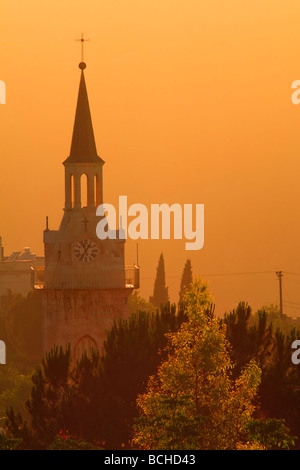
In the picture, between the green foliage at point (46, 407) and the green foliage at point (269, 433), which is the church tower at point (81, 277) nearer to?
the green foliage at point (46, 407)

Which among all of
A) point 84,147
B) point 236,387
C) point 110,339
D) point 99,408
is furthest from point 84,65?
point 236,387

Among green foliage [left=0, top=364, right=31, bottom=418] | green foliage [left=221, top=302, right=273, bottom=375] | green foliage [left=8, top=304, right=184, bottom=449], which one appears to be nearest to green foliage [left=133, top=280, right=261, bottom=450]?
green foliage [left=8, top=304, right=184, bottom=449]

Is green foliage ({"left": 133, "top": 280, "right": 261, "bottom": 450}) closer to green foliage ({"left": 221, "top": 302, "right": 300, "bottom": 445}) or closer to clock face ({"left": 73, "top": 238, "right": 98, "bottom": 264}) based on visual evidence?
green foliage ({"left": 221, "top": 302, "right": 300, "bottom": 445})

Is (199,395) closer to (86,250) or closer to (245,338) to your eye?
(245,338)

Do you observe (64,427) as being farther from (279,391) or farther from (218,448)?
(218,448)

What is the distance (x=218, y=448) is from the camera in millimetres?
96188

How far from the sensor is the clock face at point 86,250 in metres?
166

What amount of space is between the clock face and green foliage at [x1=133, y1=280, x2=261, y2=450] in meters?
66.6

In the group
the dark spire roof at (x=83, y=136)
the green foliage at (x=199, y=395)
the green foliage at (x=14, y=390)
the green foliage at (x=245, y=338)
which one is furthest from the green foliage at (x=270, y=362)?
the green foliage at (x=14, y=390)

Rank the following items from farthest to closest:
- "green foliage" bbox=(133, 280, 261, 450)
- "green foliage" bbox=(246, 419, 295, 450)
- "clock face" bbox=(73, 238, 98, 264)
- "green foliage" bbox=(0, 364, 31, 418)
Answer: "green foliage" bbox=(0, 364, 31, 418), "clock face" bbox=(73, 238, 98, 264), "green foliage" bbox=(133, 280, 261, 450), "green foliage" bbox=(246, 419, 295, 450)

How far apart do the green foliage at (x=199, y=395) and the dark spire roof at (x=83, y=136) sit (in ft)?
207

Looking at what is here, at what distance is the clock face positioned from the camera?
16575 cm

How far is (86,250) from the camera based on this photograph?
166m

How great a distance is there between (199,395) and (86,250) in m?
68.4
